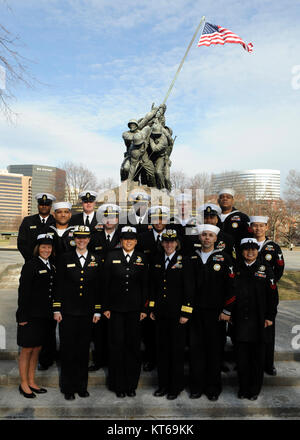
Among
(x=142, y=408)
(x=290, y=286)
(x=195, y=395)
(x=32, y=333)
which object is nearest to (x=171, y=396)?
(x=195, y=395)

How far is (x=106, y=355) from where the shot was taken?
14.4 ft

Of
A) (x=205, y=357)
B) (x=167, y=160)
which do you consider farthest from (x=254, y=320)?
(x=167, y=160)

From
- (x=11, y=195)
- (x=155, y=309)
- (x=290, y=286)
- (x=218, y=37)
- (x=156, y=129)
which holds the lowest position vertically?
(x=290, y=286)

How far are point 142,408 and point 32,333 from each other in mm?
1426

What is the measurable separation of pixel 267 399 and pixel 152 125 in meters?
12.3

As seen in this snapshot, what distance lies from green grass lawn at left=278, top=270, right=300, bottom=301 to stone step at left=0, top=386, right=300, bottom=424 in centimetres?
559

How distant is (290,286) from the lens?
10.4 metres

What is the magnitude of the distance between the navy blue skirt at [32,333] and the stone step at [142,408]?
1.99 feet

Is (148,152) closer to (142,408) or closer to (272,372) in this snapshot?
(272,372)

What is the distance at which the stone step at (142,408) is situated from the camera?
11.2 ft

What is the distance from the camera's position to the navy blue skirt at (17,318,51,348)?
3629mm

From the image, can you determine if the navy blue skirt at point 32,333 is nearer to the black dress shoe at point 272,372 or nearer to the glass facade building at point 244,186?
the black dress shoe at point 272,372
